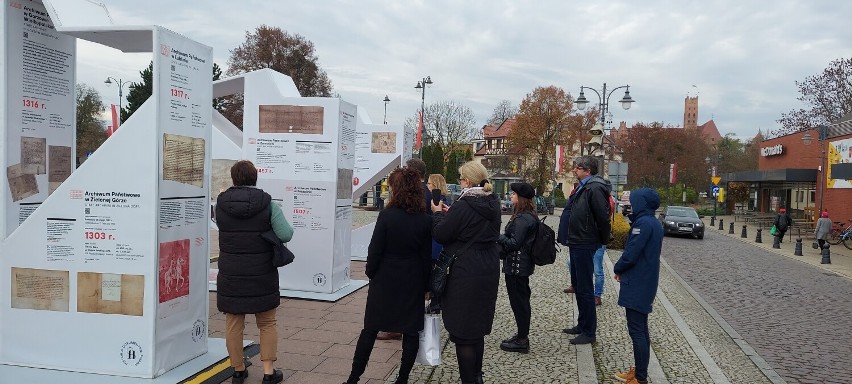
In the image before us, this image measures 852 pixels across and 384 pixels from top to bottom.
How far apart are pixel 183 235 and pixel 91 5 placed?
2027mm

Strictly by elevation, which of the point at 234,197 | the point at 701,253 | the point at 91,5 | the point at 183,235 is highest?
the point at 91,5

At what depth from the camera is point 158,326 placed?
4.73 m

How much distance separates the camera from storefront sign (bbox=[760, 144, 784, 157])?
38062mm

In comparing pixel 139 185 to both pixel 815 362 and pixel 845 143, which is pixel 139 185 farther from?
pixel 845 143

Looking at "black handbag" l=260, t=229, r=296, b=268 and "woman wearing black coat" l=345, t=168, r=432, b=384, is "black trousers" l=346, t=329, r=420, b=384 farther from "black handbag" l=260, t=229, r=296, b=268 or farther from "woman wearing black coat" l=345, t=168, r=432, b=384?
"black handbag" l=260, t=229, r=296, b=268

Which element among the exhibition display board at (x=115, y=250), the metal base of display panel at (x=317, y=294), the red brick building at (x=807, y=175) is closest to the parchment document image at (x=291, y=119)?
the metal base of display panel at (x=317, y=294)

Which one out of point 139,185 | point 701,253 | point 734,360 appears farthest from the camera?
point 701,253

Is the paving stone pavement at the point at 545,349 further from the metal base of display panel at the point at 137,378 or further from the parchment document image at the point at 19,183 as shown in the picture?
the parchment document image at the point at 19,183

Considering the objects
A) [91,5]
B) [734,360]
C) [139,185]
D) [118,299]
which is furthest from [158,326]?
[734,360]

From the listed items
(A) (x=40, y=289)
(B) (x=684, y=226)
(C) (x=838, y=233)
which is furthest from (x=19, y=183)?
(C) (x=838, y=233)

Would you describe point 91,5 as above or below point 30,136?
above

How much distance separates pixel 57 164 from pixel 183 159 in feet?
4.57

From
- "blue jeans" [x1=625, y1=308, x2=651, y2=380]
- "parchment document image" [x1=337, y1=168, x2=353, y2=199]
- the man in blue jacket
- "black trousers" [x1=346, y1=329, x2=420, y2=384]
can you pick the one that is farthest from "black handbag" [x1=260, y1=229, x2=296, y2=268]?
"parchment document image" [x1=337, y1=168, x2=353, y2=199]

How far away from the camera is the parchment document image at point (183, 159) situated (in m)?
4.74
